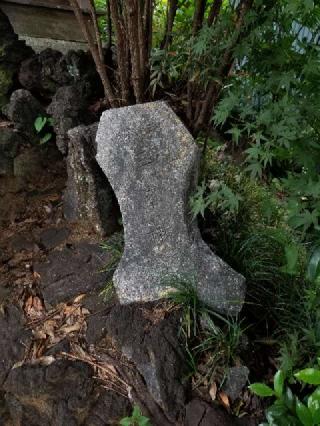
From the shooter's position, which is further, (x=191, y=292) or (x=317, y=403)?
(x=191, y=292)

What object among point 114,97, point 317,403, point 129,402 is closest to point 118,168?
point 114,97

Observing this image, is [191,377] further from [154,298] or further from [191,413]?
[154,298]

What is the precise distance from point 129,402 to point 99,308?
64 centimetres

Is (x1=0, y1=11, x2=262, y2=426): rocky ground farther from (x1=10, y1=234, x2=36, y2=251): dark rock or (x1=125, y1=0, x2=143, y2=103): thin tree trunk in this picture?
(x1=125, y1=0, x2=143, y2=103): thin tree trunk

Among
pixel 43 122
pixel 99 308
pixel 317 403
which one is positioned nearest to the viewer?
pixel 317 403

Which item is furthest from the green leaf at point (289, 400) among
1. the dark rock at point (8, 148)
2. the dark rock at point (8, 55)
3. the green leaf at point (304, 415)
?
the dark rock at point (8, 55)

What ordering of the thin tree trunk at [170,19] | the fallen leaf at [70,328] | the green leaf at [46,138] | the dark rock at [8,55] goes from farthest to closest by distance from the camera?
1. the dark rock at [8,55]
2. the green leaf at [46,138]
3. the thin tree trunk at [170,19]
4. the fallen leaf at [70,328]

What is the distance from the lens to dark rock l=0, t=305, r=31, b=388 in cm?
274

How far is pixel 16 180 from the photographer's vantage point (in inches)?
144

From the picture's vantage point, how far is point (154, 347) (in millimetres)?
2676

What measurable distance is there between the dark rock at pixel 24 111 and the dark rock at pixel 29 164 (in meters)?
0.12

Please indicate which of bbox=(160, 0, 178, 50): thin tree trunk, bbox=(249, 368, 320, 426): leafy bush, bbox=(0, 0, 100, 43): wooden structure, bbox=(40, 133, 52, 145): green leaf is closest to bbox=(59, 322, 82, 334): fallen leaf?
bbox=(249, 368, 320, 426): leafy bush

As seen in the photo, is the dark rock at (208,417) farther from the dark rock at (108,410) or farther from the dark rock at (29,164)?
the dark rock at (29,164)

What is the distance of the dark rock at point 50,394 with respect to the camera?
2.55 m
